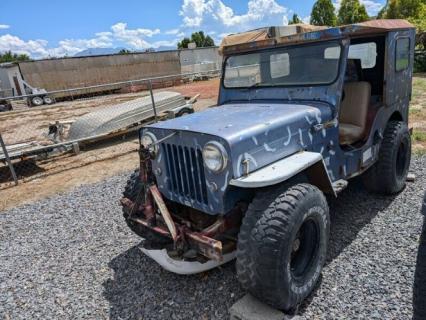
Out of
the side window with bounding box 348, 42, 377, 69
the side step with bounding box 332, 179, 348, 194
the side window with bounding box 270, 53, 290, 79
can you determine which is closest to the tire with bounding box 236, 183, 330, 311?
the side step with bounding box 332, 179, 348, 194

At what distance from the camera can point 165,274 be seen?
321 centimetres

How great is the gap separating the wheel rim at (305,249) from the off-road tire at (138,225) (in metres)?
1.10

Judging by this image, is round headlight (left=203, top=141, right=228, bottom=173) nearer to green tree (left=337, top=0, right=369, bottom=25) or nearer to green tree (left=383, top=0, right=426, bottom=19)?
green tree (left=383, top=0, right=426, bottom=19)

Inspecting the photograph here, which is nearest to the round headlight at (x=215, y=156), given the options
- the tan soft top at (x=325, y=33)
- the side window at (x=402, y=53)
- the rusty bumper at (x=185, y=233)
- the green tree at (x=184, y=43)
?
the rusty bumper at (x=185, y=233)

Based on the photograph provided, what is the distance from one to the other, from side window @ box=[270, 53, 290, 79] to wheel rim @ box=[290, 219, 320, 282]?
5.42 ft

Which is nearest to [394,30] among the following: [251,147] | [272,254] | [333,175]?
[333,175]

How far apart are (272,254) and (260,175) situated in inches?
21.6

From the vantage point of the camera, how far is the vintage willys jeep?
2.40m

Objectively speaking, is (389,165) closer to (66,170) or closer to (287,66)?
(287,66)

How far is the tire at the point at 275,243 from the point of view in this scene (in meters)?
2.30

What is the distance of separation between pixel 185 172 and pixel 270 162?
2.24ft

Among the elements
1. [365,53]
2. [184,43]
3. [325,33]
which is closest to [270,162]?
[325,33]

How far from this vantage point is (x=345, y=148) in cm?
359

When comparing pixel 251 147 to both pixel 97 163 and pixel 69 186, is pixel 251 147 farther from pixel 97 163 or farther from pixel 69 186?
pixel 97 163
